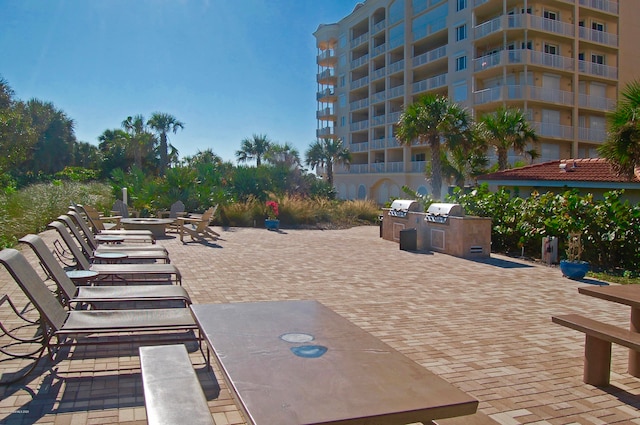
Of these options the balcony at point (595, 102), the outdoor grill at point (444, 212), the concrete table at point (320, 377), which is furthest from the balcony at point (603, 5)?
the concrete table at point (320, 377)

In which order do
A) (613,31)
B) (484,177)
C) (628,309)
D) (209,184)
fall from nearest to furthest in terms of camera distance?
(628,309) < (484,177) < (209,184) < (613,31)

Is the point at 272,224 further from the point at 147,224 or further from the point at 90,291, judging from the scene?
the point at 90,291

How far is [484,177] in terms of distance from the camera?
23203 mm

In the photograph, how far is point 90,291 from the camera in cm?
586

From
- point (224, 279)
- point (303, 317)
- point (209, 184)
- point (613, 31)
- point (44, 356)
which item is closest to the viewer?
point (303, 317)

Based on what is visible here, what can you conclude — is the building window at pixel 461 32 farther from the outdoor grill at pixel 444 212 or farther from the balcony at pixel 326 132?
the outdoor grill at pixel 444 212

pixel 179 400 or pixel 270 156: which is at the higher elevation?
pixel 270 156

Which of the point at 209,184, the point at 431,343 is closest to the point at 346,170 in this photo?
the point at 209,184

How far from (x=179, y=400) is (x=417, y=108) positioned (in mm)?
26259

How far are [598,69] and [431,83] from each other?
11.9m

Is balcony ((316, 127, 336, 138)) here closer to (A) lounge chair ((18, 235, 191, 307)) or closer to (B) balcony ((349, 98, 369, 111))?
(B) balcony ((349, 98, 369, 111))

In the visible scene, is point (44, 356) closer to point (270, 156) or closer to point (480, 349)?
point (480, 349)

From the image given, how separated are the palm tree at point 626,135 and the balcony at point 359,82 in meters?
40.1

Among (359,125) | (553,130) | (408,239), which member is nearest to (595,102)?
(553,130)
